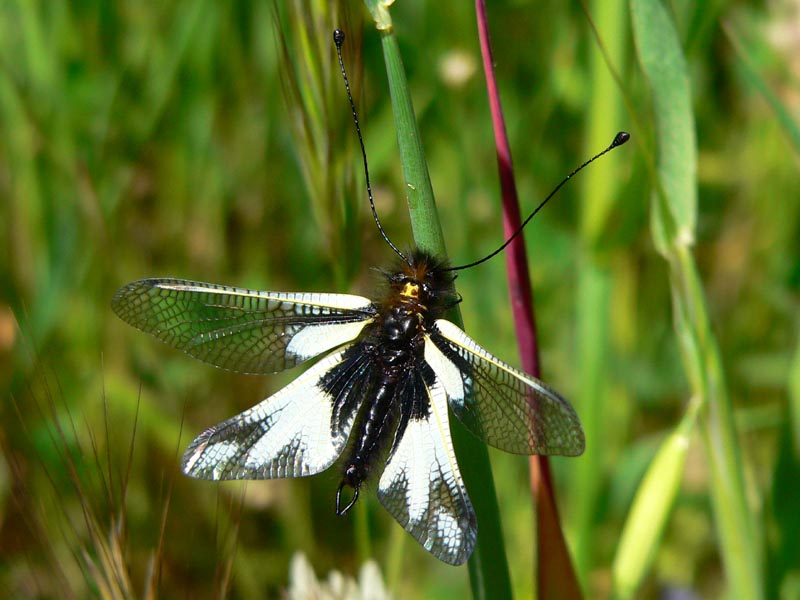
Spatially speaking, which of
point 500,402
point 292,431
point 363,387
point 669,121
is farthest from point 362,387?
point 669,121

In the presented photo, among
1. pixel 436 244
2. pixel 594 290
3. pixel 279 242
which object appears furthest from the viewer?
pixel 279 242

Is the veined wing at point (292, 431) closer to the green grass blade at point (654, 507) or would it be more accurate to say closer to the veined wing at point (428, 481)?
the veined wing at point (428, 481)

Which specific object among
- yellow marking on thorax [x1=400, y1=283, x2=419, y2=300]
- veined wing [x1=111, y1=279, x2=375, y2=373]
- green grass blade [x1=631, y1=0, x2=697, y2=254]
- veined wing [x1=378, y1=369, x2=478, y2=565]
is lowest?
veined wing [x1=378, y1=369, x2=478, y2=565]

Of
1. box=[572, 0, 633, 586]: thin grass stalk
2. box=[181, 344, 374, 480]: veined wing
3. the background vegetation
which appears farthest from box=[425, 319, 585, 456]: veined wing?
the background vegetation

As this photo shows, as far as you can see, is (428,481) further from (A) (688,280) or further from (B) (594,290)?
(B) (594,290)

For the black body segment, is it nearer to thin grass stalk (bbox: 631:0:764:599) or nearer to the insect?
the insect

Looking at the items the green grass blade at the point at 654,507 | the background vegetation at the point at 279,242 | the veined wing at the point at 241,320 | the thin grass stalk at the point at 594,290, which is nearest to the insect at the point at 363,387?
the veined wing at the point at 241,320
